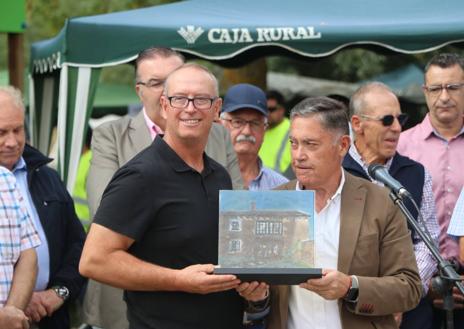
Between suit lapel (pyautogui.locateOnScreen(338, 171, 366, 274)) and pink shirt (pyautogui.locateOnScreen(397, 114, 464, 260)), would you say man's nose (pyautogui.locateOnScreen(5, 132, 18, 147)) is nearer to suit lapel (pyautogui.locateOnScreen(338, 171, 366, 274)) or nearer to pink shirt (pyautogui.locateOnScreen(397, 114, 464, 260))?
suit lapel (pyautogui.locateOnScreen(338, 171, 366, 274))

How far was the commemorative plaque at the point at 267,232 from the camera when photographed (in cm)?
386

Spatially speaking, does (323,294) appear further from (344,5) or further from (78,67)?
(344,5)

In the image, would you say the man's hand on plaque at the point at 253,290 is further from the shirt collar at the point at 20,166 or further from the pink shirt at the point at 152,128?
the shirt collar at the point at 20,166

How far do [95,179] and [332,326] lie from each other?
5.30 feet

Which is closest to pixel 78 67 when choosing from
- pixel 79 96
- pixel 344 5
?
pixel 79 96

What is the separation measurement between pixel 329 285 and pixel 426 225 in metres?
1.62

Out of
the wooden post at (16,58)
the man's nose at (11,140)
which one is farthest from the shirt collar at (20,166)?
the wooden post at (16,58)

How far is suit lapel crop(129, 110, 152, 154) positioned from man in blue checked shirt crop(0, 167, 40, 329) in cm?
77

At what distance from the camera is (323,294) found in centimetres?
402

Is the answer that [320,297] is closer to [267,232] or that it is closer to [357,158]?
[267,232]

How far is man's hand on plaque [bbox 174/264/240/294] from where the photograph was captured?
3.79 metres

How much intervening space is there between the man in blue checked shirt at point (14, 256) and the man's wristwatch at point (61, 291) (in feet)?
2.05

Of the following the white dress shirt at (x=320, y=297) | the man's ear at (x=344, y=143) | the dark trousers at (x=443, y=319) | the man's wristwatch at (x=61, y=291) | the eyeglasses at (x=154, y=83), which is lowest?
the dark trousers at (x=443, y=319)

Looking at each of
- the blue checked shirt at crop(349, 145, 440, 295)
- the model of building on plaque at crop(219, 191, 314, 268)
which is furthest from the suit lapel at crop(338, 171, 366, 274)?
the blue checked shirt at crop(349, 145, 440, 295)
